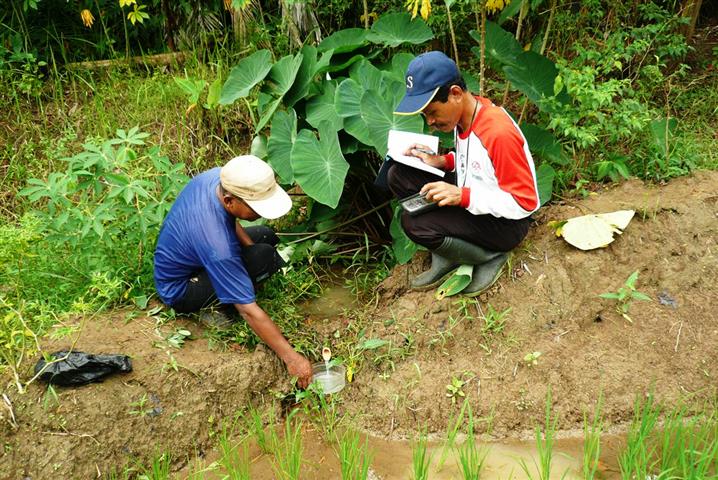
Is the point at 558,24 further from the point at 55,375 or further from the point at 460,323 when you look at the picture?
the point at 55,375

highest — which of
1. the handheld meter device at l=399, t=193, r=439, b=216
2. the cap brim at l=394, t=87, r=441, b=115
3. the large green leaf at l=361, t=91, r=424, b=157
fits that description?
the cap brim at l=394, t=87, r=441, b=115

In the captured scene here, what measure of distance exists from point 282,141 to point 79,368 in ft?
4.92

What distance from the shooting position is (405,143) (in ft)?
10.6

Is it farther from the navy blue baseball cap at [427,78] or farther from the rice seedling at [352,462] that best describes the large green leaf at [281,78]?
the rice seedling at [352,462]

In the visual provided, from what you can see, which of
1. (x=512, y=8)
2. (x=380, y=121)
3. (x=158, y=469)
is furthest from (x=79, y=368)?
(x=512, y=8)

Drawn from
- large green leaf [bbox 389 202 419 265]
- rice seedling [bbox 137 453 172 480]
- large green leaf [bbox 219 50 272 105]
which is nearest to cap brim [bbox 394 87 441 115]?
large green leaf [bbox 389 202 419 265]

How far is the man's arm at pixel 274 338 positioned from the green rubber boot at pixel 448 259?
2.28ft

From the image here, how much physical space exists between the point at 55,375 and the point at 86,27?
323cm

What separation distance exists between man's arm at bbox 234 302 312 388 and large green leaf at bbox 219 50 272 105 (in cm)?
141

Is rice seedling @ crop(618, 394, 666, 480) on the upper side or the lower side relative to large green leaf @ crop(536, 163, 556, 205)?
lower

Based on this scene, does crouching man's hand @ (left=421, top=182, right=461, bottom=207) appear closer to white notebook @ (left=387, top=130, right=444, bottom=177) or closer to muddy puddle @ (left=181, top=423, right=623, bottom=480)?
white notebook @ (left=387, top=130, right=444, bottom=177)

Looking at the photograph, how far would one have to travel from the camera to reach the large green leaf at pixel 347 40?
3.80 metres

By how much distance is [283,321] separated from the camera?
11.0 feet

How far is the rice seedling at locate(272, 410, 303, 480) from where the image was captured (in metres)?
2.56
